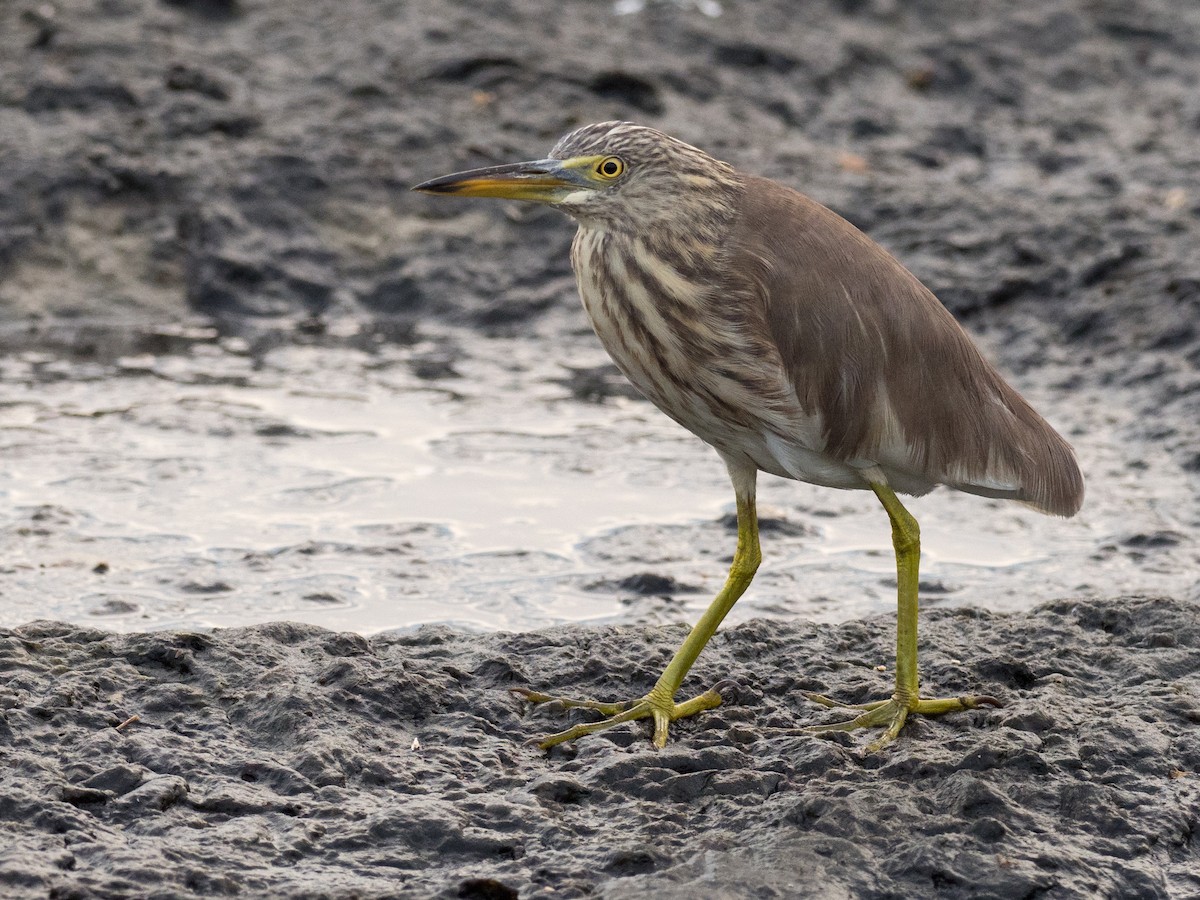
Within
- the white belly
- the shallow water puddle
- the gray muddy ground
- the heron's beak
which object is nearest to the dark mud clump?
the gray muddy ground

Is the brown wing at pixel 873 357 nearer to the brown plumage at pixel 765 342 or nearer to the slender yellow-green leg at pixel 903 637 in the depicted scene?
the brown plumage at pixel 765 342

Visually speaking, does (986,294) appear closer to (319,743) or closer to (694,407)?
(694,407)

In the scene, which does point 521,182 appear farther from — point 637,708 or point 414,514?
point 414,514

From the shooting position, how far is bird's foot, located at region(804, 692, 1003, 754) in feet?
14.6

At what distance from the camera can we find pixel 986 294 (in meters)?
8.16

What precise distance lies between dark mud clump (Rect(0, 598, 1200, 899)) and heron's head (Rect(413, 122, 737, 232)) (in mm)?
1301

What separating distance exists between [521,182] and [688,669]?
4.57 feet

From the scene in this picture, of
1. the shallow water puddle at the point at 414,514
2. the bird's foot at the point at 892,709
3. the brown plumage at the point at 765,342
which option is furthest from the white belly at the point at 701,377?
the shallow water puddle at the point at 414,514

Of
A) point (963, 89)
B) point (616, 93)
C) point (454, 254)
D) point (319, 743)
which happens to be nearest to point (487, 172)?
point (319, 743)

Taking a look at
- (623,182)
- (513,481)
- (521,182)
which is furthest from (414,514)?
(623,182)

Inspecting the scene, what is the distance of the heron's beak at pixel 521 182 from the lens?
4.44 meters

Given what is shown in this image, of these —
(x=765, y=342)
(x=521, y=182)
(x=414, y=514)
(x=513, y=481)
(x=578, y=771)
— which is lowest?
(x=578, y=771)

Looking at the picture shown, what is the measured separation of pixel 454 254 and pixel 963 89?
385 centimetres

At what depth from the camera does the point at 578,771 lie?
420 cm
